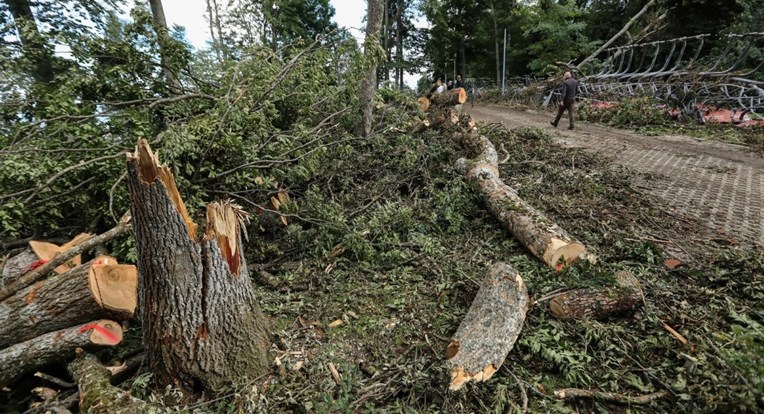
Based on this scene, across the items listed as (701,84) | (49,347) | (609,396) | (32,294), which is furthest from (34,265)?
(701,84)

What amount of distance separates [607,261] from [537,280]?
2.99ft

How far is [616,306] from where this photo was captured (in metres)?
2.79

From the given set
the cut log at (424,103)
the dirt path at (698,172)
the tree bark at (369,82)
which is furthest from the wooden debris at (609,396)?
the cut log at (424,103)

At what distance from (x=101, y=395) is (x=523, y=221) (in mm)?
3940

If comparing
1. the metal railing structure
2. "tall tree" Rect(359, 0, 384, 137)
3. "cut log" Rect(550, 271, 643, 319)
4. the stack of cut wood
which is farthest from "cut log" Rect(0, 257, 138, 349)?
the metal railing structure

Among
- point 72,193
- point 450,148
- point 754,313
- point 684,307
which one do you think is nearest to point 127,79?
point 72,193

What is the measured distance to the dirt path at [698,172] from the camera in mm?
4148

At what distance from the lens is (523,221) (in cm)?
399

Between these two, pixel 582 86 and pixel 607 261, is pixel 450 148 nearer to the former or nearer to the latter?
pixel 607 261

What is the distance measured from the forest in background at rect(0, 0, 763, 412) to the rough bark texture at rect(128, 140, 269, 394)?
0.64 ft

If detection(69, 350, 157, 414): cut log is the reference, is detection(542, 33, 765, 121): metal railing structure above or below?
above

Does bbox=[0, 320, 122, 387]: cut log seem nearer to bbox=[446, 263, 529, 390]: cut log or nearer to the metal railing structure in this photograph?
bbox=[446, 263, 529, 390]: cut log

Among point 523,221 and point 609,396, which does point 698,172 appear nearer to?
point 523,221

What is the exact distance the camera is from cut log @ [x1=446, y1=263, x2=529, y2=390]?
239 cm
